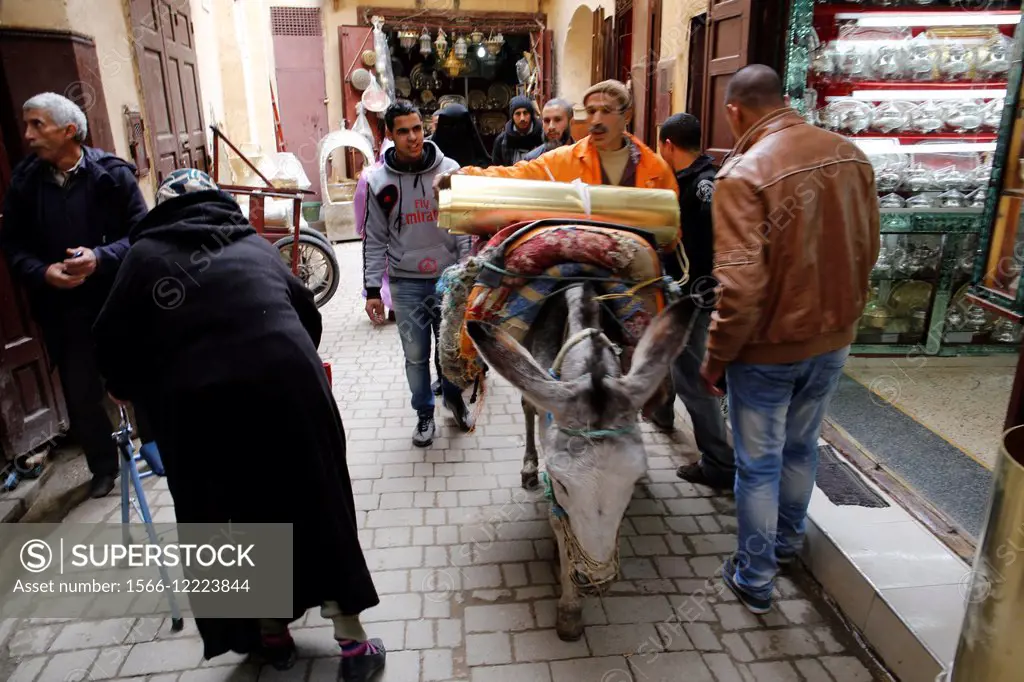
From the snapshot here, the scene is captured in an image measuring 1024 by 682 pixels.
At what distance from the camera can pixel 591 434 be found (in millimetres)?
2162

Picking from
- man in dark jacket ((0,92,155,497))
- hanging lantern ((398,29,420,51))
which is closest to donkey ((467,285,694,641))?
man in dark jacket ((0,92,155,497))

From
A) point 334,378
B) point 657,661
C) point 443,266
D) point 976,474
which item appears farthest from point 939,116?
point 334,378

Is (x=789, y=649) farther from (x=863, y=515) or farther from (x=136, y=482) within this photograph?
(x=136, y=482)

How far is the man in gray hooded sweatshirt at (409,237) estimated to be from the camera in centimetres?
388

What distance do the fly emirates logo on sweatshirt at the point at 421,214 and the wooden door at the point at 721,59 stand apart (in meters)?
2.03

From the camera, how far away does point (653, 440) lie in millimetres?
4316

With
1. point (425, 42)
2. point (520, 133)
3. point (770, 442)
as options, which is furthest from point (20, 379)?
point (425, 42)

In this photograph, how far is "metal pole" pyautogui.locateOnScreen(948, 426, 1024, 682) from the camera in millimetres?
1462

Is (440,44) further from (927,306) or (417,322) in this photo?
(927,306)

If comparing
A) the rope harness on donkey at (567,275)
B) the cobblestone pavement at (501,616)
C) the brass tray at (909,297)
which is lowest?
the cobblestone pavement at (501,616)

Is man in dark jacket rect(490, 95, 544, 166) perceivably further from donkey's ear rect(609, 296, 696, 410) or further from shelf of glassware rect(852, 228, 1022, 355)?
donkey's ear rect(609, 296, 696, 410)

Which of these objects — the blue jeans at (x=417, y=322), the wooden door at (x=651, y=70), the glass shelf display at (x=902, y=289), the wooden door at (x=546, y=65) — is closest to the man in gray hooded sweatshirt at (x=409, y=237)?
the blue jeans at (x=417, y=322)

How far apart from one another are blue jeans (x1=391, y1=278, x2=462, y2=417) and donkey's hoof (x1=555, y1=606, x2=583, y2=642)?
5.55 feet

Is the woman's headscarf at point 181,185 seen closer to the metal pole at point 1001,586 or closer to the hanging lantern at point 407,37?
the metal pole at point 1001,586
